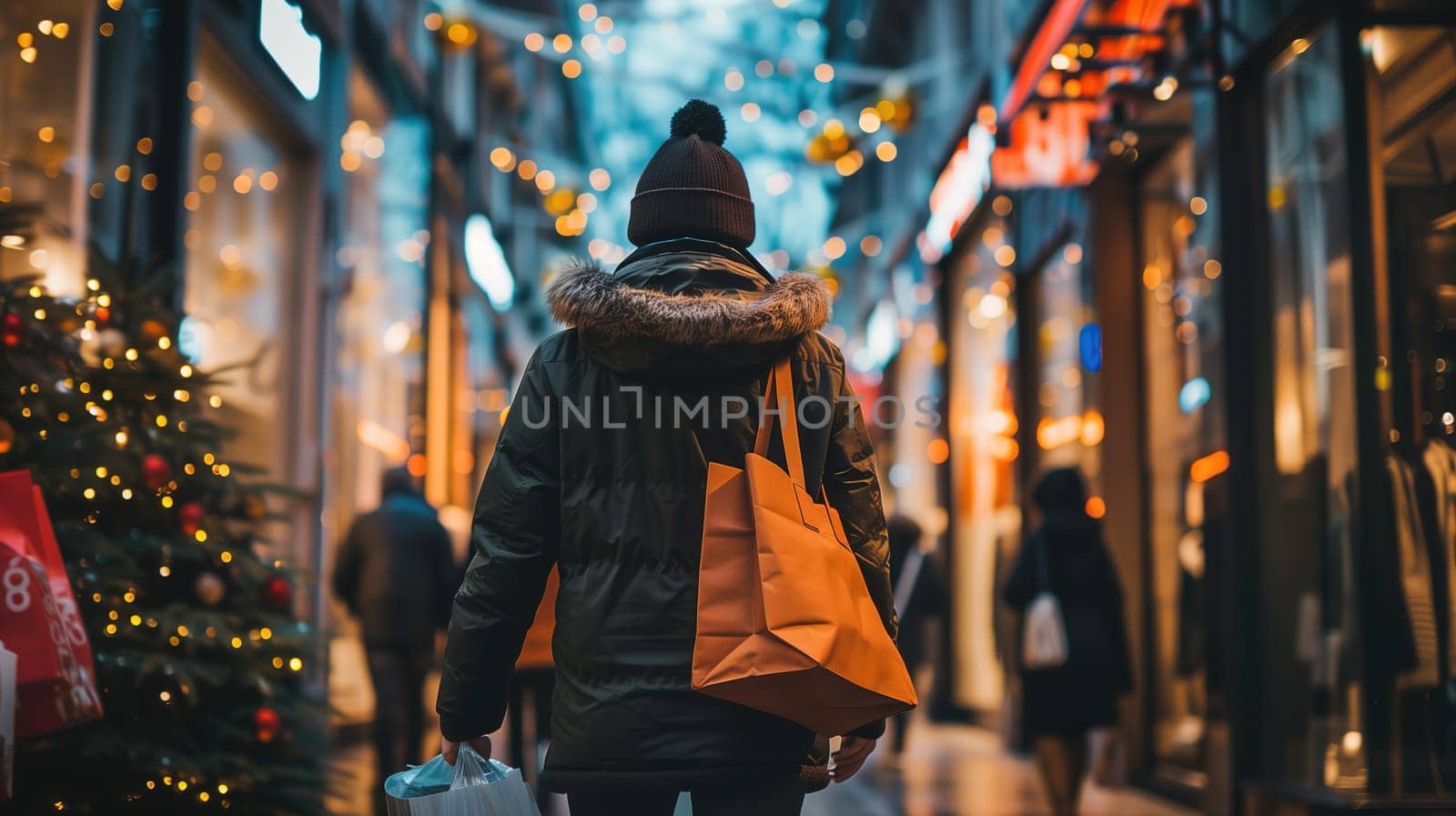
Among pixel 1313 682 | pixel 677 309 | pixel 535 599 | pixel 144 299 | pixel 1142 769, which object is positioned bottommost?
pixel 1142 769

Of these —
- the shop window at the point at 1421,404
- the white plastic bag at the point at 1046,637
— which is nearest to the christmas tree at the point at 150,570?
the white plastic bag at the point at 1046,637

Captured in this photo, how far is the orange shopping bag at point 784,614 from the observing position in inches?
109

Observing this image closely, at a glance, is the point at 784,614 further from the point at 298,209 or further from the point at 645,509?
the point at 298,209

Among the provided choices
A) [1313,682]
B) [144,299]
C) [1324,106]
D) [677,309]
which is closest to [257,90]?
[144,299]

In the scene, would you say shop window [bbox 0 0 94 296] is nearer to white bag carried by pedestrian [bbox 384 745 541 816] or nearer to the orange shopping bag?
white bag carried by pedestrian [bbox 384 745 541 816]

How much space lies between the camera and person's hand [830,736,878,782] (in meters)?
3.14

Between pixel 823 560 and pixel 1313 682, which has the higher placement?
pixel 823 560

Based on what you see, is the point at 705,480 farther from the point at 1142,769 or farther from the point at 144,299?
the point at 1142,769

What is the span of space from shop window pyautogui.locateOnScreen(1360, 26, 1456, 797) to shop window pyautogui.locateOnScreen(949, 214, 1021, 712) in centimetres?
697

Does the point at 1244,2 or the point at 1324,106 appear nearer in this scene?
the point at 1324,106

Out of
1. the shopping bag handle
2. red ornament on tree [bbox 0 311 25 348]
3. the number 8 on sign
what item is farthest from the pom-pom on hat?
red ornament on tree [bbox 0 311 25 348]

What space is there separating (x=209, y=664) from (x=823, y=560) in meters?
2.76

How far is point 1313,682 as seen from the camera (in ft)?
22.7

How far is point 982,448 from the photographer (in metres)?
15.3
